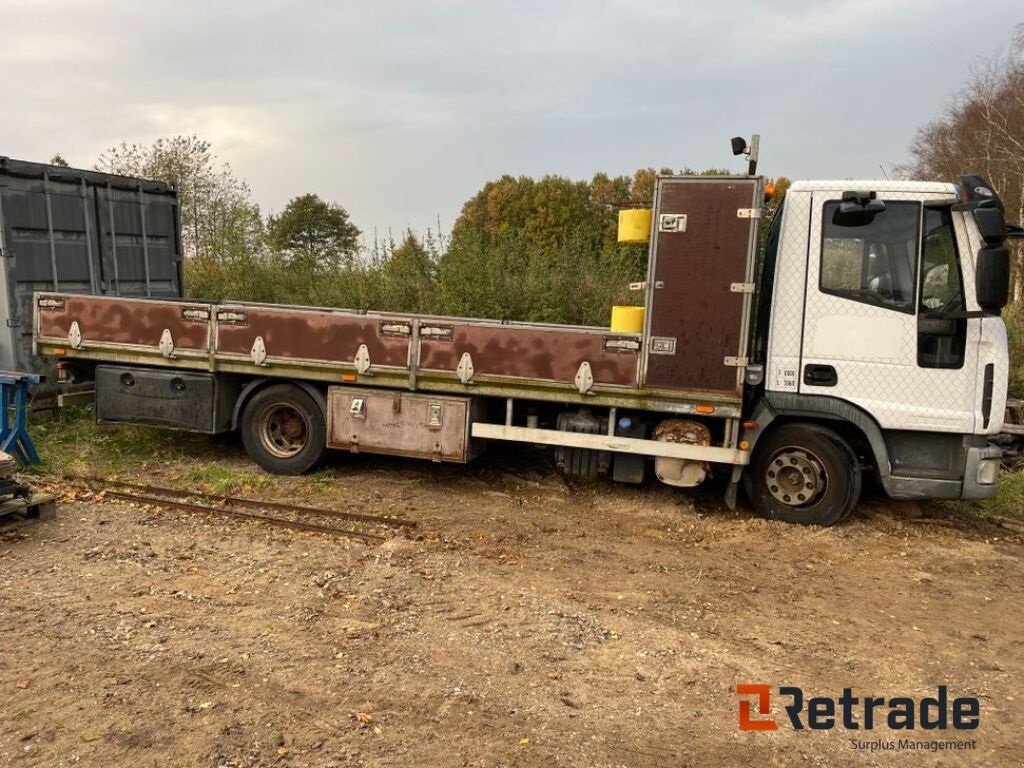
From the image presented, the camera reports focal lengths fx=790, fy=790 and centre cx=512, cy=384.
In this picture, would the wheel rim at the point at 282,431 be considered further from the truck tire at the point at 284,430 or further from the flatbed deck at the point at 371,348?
the flatbed deck at the point at 371,348

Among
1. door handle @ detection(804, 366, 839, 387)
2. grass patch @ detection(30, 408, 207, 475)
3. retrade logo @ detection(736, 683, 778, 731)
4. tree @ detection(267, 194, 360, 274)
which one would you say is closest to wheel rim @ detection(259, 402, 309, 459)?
grass patch @ detection(30, 408, 207, 475)

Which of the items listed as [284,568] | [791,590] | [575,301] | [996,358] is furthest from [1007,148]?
[284,568]

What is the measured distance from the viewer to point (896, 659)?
4336 mm

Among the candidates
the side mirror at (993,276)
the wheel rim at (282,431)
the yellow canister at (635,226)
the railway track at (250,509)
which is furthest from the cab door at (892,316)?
the wheel rim at (282,431)

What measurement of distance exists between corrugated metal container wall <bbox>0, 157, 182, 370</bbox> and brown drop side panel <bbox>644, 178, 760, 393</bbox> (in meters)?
7.00

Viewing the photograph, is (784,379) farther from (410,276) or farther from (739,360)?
(410,276)

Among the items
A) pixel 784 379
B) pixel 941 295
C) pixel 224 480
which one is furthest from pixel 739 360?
pixel 224 480

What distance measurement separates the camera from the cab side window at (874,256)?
19.8 feet

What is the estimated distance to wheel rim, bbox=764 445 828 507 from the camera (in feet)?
21.5

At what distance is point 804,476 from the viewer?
659 cm

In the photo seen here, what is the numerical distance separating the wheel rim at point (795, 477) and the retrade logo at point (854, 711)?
105 inches

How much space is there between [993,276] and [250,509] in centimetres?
602

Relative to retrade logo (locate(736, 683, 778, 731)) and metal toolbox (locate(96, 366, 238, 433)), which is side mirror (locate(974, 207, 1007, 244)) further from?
metal toolbox (locate(96, 366, 238, 433))

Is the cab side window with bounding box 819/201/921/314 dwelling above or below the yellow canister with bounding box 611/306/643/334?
above
